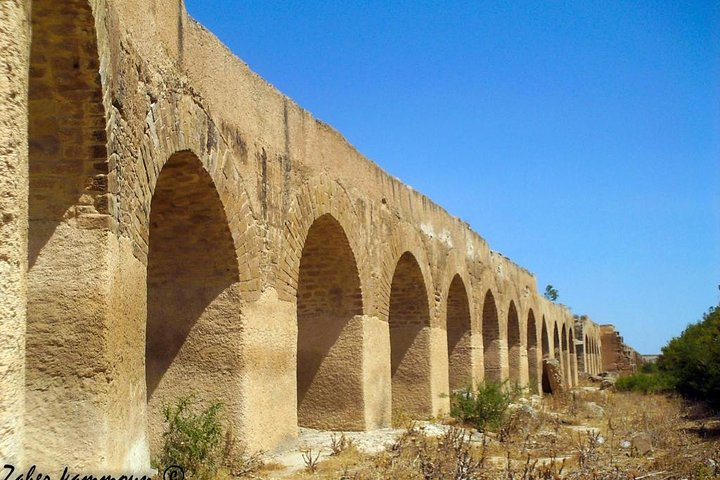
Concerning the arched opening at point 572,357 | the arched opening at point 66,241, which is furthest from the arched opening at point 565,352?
the arched opening at point 66,241

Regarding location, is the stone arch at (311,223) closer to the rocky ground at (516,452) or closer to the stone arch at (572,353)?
the rocky ground at (516,452)

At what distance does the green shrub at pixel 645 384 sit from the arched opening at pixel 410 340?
919 cm

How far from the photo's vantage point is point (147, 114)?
16.7ft

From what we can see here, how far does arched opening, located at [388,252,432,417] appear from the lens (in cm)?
1123

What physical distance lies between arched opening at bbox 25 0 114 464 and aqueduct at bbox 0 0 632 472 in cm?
1

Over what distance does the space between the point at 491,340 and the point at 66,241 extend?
42.9 ft

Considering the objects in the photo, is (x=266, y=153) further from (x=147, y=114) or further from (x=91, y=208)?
(x=91, y=208)

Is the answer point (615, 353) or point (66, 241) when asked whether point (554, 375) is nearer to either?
point (66, 241)

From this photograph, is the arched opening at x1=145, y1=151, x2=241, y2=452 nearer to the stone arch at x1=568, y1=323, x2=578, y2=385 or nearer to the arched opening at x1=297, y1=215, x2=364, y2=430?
the arched opening at x1=297, y1=215, x2=364, y2=430

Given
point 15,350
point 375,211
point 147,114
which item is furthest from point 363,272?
point 15,350

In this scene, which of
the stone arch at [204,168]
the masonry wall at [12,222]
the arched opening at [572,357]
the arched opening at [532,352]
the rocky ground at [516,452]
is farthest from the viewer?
the arched opening at [572,357]

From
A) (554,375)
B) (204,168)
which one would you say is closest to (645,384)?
(554,375)

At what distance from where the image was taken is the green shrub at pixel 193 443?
566 centimetres

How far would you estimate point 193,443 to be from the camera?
18.7 feet
